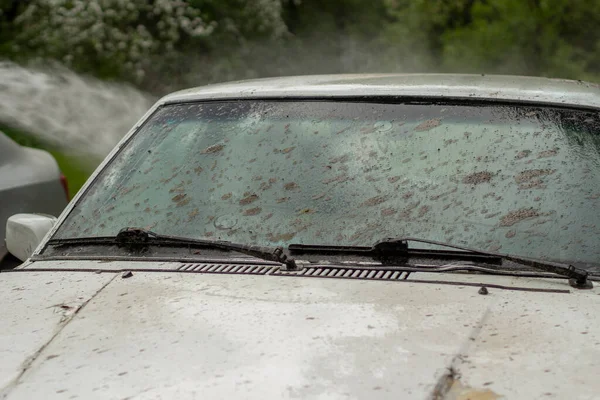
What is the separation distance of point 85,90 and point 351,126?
1063 centimetres

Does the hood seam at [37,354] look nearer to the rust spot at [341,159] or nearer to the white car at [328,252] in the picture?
the white car at [328,252]

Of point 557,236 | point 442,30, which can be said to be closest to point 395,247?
point 557,236

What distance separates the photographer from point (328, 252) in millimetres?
3041

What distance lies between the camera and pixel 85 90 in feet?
44.7

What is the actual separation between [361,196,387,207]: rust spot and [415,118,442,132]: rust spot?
0.30 metres

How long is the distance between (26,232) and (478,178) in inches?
57.2

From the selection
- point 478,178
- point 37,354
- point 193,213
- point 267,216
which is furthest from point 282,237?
point 37,354

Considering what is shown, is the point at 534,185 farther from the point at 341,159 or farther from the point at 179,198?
the point at 179,198

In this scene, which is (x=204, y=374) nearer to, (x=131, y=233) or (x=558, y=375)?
(x=558, y=375)

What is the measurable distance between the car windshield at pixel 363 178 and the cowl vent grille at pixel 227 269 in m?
0.12

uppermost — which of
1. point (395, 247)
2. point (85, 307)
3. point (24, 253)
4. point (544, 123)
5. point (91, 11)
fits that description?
point (544, 123)

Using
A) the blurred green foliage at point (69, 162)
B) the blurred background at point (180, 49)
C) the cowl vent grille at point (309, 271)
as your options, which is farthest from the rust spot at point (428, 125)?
the blurred background at point (180, 49)

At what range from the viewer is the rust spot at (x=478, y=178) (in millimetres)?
3109

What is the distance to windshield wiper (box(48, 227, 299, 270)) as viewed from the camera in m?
3.00
